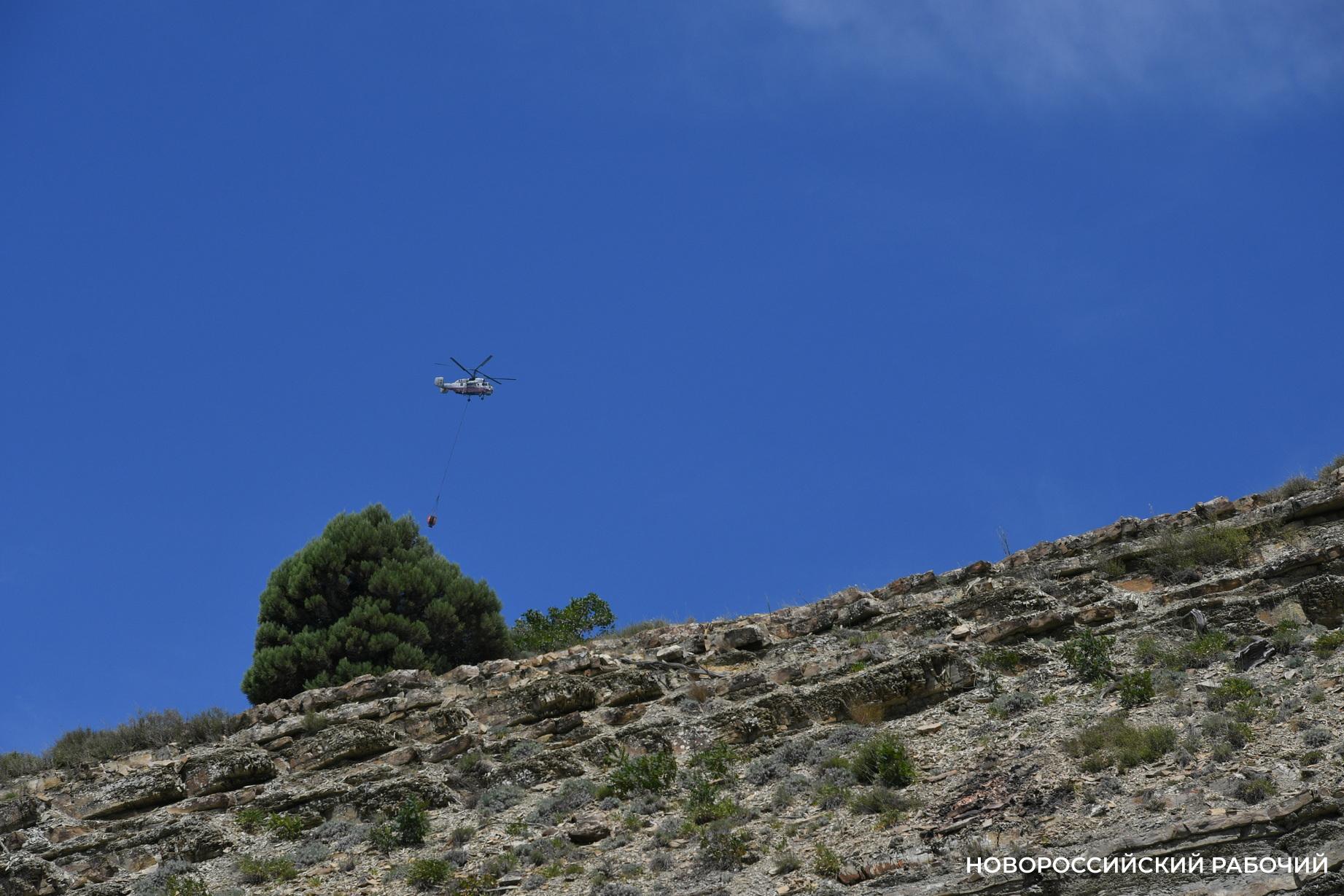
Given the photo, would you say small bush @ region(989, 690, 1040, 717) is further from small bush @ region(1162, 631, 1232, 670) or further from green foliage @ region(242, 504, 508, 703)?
green foliage @ region(242, 504, 508, 703)

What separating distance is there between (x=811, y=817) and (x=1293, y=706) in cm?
585

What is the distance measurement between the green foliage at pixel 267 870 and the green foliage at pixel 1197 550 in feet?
47.7

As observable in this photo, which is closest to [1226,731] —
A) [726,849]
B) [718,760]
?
[726,849]

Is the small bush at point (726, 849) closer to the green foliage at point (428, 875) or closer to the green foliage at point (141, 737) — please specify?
the green foliage at point (428, 875)

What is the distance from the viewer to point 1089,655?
17188mm

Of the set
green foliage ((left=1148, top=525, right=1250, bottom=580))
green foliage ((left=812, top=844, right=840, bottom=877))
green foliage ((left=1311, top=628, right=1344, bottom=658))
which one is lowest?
green foliage ((left=812, top=844, right=840, bottom=877))

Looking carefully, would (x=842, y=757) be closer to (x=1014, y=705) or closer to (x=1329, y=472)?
(x=1014, y=705)

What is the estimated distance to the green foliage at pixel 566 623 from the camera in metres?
30.5

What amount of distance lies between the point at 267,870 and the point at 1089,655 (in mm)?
12059

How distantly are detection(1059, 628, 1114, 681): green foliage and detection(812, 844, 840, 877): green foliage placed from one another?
214 inches

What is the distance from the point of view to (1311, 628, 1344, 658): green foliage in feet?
50.6

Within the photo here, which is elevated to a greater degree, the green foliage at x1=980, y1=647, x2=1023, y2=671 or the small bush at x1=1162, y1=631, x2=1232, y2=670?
the green foliage at x1=980, y1=647, x2=1023, y2=671

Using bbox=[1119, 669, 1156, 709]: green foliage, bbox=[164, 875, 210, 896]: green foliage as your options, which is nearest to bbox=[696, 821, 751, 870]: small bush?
bbox=[1119, 669, 1156, 709]: green foliage

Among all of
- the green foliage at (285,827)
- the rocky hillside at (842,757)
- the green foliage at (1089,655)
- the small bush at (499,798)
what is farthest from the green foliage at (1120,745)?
the green foliage at (285,827)
